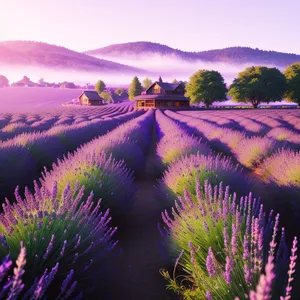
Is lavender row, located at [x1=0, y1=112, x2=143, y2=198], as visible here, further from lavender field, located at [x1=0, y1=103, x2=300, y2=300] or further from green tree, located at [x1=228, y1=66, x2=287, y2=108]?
green tree, located at [x1=228, y1=66, x2=287, y2=108]

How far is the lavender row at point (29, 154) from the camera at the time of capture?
5531mm

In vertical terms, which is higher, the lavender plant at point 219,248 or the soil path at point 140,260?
the lavender plant at point 219,248

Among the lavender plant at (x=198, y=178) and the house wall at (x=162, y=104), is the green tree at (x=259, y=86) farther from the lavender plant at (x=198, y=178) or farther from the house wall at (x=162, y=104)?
the lavender plant at (x=198, y=178)

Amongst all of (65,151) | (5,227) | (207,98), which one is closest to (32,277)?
(5,227)

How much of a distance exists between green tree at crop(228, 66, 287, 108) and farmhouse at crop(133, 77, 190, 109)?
9.78 m

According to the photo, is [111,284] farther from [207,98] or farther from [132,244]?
[207,98]

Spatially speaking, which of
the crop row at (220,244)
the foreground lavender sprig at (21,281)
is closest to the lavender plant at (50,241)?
the foreground lavender sprig at (21,281)

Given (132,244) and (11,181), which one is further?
(11,181)

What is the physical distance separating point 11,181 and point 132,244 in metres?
3.05

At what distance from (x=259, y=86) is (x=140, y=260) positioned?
5342 centimetres

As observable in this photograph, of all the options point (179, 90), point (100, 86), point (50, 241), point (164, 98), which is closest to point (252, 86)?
point (179, 90)

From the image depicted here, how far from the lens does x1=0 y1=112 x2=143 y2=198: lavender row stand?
553cm

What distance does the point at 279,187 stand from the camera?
4410 millimetres

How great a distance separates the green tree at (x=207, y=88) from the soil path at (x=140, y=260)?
5380 centimetres
